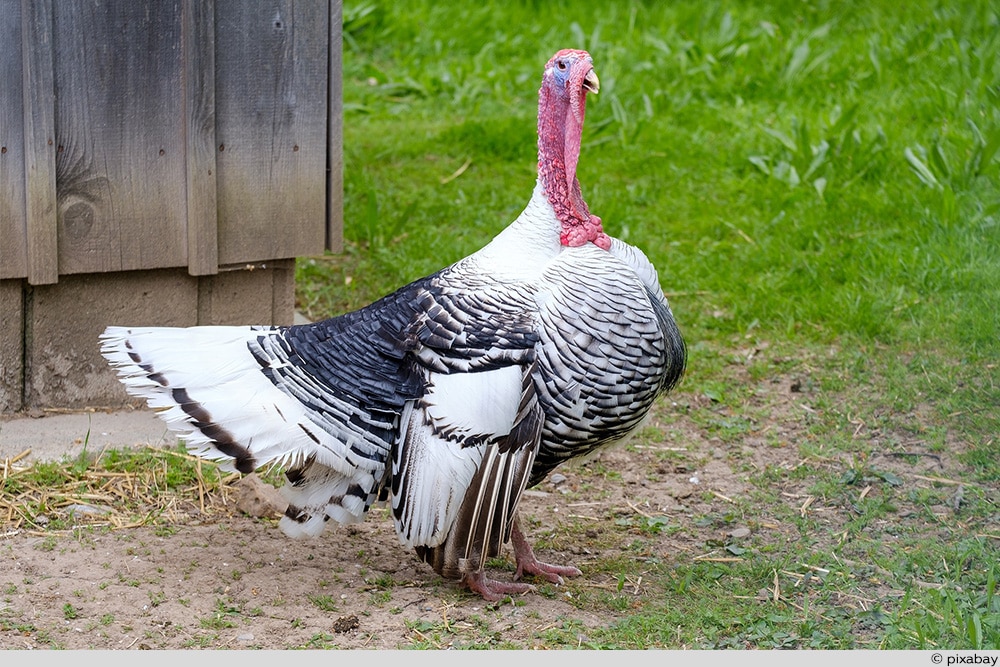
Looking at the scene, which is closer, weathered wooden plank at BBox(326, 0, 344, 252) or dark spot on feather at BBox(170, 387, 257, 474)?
dark spot on feather at BBox(170, 387, 257, 474)

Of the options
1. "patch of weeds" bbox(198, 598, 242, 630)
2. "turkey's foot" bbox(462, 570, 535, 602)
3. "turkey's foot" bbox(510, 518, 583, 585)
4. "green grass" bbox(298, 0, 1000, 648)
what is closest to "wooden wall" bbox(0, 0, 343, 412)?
"green grass" bbox(298, 0, 1000, 648)

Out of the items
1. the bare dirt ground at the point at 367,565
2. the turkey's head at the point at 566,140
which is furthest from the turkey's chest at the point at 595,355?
the bare dirt ground at the point at 367,565

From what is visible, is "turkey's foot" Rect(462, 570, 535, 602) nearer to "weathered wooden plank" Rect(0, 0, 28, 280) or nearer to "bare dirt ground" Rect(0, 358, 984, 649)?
"bare dirt ground" Rect(0, 358, 984, 649)

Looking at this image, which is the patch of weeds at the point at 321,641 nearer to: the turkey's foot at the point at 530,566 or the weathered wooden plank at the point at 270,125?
the turkey's foot at the point at 530,566

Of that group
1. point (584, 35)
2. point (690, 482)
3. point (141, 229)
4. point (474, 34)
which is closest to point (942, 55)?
point (584, 35)

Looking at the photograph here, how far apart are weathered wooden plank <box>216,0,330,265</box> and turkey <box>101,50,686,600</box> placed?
3.68 ft

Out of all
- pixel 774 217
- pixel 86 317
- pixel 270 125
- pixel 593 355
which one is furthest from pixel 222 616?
pixel 774 217

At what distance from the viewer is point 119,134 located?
447cm

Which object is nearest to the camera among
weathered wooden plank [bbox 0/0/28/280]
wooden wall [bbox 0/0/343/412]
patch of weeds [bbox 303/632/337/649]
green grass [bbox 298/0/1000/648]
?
patch of weeds [bbox 303/632/337/649]

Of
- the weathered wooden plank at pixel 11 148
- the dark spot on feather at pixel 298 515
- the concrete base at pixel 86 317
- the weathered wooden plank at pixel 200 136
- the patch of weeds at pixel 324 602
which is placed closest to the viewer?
the patch of weeds at pixel 324 602

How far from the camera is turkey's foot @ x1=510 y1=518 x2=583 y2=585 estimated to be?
3.94 m

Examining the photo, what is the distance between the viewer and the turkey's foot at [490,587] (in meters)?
3.76

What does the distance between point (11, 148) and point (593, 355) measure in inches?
92.9

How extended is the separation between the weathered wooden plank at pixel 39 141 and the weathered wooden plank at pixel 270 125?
635 mm
